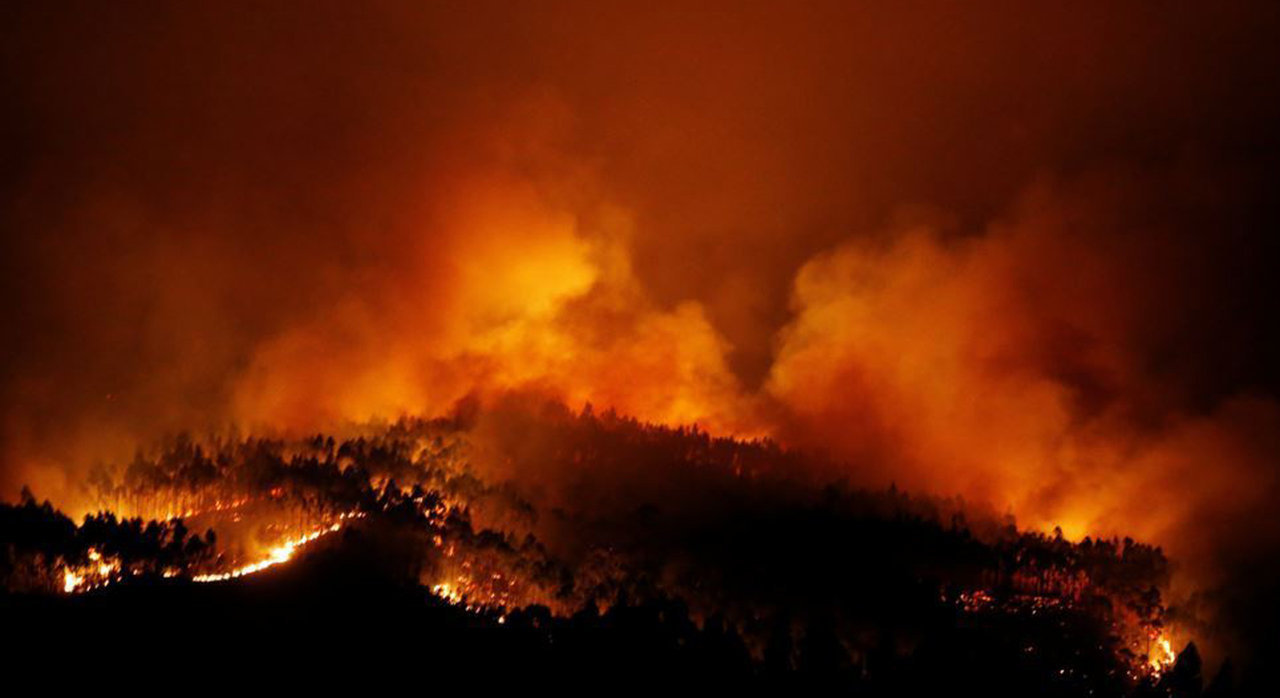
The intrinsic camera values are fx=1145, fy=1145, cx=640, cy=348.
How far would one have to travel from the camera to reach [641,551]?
49188 millimetres

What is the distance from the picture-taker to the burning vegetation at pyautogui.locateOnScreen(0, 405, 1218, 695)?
40750 mm

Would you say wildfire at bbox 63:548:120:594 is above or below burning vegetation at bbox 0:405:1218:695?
below

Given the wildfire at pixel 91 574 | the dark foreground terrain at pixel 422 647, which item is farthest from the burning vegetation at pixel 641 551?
the dark foreground terrain at pixel 422 647

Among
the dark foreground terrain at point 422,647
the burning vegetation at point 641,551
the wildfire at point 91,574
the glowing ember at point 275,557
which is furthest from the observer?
the burning vegetation at point 641,551

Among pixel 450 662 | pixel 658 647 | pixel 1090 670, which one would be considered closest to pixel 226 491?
pixel 450 662

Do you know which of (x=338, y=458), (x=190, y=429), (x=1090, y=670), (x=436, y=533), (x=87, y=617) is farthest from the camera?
(x=190, y=429)

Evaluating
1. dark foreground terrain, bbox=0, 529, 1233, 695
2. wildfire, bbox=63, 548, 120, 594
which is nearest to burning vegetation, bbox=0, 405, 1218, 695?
wildfire, bbox=63, 548, 120, 594

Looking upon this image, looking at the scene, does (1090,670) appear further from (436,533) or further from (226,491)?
(226,491)

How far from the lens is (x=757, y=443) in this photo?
65312 mm

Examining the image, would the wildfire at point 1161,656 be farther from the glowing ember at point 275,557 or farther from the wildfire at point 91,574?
the wildfire at point 91,574

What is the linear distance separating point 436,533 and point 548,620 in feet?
24.7

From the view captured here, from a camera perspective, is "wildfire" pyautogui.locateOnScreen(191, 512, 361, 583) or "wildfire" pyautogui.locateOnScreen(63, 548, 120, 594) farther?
"wildfire" pyautogui.locateOnScreen(191, 512, 361, 583)

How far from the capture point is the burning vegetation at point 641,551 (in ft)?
134

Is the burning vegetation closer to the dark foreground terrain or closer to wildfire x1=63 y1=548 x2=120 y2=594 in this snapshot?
wildfire x1=63 y1=548 x2=120 y2=594
